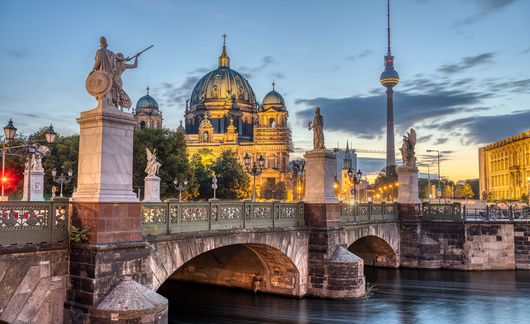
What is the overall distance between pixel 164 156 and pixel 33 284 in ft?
134

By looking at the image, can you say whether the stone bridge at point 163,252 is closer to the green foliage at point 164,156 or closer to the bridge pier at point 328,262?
the bridge pier at point 328,262

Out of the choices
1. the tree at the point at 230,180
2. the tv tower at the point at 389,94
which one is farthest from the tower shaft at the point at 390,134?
the tree at the point at 230,180

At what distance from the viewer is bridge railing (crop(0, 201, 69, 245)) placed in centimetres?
1084

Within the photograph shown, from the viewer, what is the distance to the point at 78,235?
39.2 ft

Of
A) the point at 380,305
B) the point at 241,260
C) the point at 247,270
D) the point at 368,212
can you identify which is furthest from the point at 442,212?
the point at 241,260

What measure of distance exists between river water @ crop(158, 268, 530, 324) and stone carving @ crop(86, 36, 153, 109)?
9498 millimetres

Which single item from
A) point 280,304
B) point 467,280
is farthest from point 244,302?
point 467,280

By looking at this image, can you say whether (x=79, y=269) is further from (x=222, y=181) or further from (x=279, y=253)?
(x=222, y=181)

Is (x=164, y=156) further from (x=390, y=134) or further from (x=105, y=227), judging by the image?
(x=390, y=134)

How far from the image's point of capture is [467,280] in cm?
2870

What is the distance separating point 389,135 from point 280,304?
360 ft

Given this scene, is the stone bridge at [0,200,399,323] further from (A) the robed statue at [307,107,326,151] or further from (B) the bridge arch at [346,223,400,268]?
(B) the bridge arch at [346,223,400,268]

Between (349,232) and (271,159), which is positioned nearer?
(349,232)

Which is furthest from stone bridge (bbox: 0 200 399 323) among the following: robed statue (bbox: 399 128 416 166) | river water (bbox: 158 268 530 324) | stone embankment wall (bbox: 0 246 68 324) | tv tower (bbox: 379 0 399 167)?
tv tower (bbox: 379 0 399 167)
